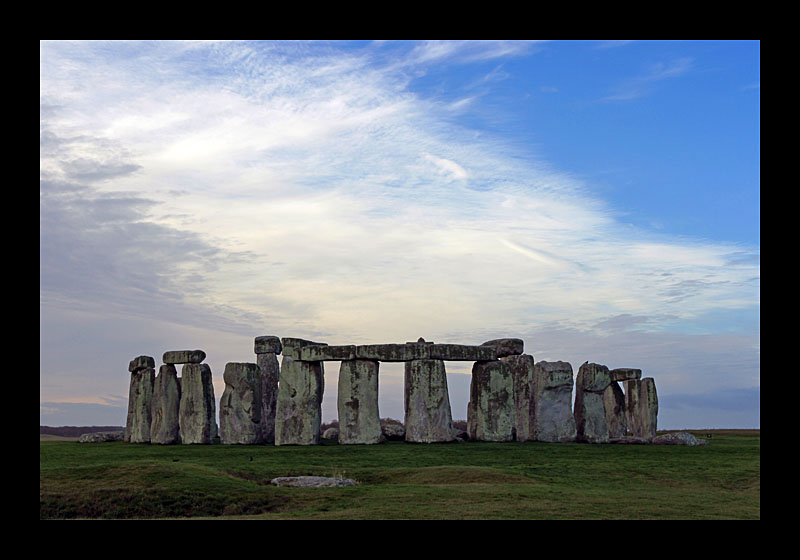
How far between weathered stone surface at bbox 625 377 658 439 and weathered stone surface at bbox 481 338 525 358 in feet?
13.4

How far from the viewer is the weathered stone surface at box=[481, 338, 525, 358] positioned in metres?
25.8

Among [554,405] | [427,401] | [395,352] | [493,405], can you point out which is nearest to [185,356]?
[395,352]

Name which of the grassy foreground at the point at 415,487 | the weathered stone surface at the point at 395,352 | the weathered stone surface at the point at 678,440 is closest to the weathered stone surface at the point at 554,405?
the weathered stone surface at the point at 678,440

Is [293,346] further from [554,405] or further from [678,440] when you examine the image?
[678,440]

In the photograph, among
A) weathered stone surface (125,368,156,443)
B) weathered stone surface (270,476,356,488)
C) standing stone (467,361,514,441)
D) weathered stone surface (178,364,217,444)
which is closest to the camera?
weathered stone surface (270,476,356,488)

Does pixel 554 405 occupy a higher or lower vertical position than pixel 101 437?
higher

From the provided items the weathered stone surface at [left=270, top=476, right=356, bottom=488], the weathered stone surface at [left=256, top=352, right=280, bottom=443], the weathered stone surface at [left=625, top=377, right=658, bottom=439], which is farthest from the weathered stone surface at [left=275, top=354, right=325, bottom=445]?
the weathered stone surface at [left=625, top=377, right=658, bottom=439]

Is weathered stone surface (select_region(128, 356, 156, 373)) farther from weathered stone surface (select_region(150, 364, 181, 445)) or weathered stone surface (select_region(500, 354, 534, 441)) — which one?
weathered stone surface (select_region(500, 354, 534, 441))

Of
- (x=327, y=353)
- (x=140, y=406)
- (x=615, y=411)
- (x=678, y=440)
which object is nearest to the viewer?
(x=327, y=353)

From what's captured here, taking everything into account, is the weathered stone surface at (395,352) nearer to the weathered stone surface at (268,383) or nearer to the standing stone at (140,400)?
the weathered stone surface at (268,383)

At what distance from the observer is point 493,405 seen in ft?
78.0

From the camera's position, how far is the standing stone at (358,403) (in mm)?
22891

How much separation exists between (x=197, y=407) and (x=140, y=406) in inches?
105
